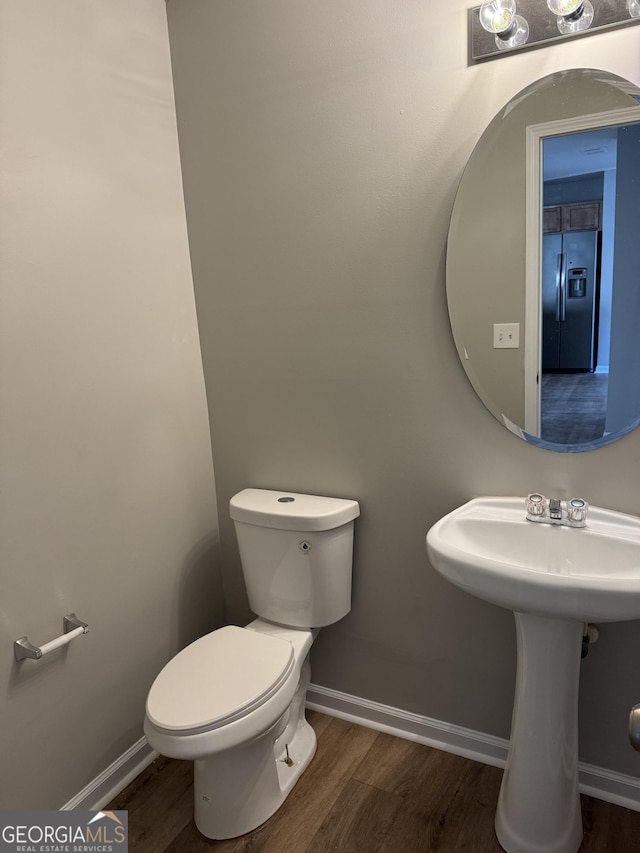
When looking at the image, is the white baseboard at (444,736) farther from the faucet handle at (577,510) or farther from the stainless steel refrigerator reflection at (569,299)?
the stainless steel refrigerator reflection at (569,299)

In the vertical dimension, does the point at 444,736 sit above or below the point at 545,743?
below

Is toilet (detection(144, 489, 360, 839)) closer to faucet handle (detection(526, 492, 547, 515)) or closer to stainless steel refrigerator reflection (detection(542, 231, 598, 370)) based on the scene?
faucet handle (detection(526, 492, 547, 515))

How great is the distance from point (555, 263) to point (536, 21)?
1.87 feet

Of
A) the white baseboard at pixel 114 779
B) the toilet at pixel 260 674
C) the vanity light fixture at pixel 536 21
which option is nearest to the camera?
the vanity light fixture at pixel 536 21

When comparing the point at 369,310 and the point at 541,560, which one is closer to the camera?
the point at 541,560

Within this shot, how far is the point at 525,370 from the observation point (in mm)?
1541

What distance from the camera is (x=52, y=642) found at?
1487 millimetres

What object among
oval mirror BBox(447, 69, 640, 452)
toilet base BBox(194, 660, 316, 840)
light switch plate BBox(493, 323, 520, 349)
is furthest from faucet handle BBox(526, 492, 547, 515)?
toilet base BBox(194, 660, 316, 840)

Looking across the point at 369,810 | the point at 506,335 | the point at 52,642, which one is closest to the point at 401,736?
the point at 369,810

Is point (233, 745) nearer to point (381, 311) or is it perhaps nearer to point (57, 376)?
point (57, 376)

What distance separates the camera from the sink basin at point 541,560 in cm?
114

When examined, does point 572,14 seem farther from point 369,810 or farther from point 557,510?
point 369,810

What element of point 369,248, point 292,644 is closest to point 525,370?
point 369,248

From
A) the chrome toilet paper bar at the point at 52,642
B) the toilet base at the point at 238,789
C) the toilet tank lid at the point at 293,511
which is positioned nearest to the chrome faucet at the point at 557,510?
the toilet tank lid at the point at 293,511
